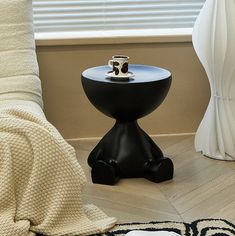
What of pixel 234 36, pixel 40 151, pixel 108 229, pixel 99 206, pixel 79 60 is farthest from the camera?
pixel 79 60

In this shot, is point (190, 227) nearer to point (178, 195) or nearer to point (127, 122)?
point (178, 195)

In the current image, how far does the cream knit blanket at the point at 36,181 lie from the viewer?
77.4 inches

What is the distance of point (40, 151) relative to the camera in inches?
78.2

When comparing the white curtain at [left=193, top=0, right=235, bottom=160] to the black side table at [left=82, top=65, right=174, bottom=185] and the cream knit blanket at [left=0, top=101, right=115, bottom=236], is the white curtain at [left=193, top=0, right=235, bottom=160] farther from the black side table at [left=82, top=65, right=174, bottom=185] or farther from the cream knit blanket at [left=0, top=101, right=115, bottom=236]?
the cream knit blanket at [left=0, top=101, right=115, bottom=236]

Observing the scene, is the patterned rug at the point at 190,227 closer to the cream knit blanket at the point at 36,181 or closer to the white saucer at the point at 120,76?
the cream knit blanket at the point at 36,181

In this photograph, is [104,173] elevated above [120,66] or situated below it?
below

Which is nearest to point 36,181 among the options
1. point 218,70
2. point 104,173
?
point 104,173

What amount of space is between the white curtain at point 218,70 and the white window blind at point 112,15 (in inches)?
14.9

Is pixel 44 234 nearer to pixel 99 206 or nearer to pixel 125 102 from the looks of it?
pixel 99 206

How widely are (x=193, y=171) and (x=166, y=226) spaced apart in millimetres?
620

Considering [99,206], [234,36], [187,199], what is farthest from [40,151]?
[234,36]

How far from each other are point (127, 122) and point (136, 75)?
230 mm

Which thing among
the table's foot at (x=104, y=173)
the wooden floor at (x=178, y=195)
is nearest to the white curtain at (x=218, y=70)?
the wooden floor at (x=178, y=195)

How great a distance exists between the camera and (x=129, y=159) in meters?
2.57
